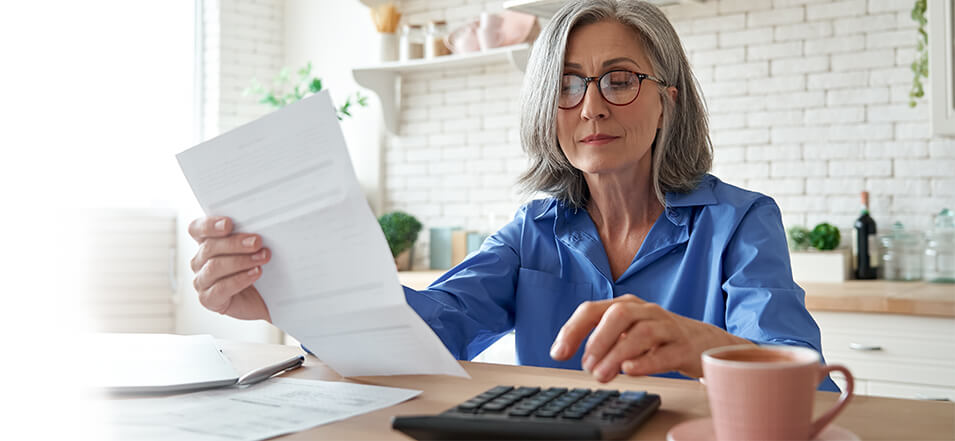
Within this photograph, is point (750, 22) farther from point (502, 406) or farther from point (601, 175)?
point (502, 406)

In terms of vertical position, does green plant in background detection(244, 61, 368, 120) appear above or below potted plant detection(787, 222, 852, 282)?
above

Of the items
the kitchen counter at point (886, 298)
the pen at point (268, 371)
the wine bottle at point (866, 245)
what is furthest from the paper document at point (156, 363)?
the wine bottle at point (866, 245)

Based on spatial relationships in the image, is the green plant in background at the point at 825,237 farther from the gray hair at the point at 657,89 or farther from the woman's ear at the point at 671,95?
the woman's ear at the point at 671,95

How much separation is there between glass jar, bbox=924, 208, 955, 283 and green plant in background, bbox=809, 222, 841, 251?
0.32m

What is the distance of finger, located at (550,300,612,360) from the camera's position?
89 centimetres

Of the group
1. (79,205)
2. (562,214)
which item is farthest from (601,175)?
(79,205)

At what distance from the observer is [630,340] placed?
90 centimetres

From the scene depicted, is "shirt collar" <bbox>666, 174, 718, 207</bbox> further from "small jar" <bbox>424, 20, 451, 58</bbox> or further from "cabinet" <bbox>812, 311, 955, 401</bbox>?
"small jar" <bbox>424, 20, 451, 58</bbox>

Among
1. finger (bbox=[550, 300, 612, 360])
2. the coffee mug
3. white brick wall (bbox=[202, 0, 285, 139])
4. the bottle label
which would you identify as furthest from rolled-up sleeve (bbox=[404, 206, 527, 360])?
white brick wall (bbox=[202, 0, 285, 139])

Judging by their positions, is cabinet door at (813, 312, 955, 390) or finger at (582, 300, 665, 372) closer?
finger at (582, 300, 665, 372)

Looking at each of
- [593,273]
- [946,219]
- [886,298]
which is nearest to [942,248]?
[946,219]

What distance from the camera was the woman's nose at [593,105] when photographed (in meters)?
1.58

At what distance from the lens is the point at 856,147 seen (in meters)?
3.18

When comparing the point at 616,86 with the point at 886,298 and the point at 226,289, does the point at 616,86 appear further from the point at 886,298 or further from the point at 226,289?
the point at 886,298
